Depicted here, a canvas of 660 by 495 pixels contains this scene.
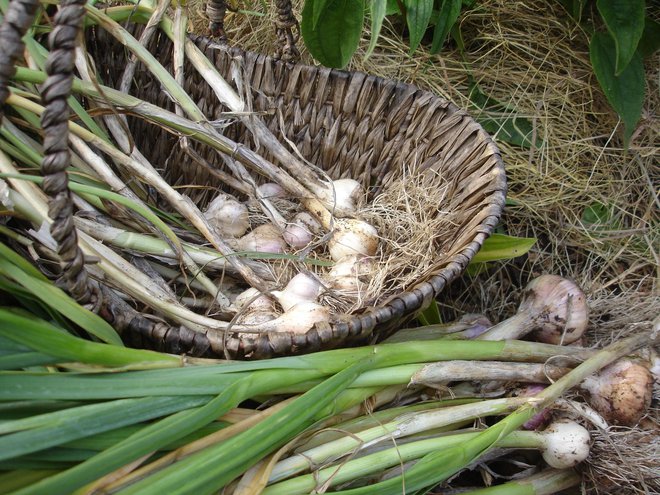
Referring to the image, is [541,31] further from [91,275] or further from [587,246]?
[91,275]

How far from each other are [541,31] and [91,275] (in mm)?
867

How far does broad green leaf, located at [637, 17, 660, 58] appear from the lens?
3.55 feet

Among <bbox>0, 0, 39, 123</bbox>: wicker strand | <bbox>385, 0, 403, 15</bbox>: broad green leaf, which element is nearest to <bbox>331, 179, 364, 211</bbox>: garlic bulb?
<bbox>385, 0, 403, 15</bbox>: broad green leaf

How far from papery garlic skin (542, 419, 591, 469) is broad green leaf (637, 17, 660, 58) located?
25.0 inches

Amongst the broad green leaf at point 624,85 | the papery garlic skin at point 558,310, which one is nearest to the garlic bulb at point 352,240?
the papery garlic skin at point 558,310

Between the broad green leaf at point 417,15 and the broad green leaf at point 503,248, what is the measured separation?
0.97 ft

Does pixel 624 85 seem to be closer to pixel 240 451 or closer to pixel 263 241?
pixel 263 241

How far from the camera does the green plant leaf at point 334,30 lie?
3.21 feet

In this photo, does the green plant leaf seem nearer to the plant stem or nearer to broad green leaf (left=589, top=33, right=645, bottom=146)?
broad green leaf (left=589, top=33, right=645, bottom=146)

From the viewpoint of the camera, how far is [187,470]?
1.83ft

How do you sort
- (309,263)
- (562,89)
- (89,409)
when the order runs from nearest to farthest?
(89,409) < (309,263) < (562,89)

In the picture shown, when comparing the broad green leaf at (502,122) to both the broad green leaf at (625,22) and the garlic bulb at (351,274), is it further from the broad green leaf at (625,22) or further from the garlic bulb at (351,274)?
the garlic bulb at (351,274)

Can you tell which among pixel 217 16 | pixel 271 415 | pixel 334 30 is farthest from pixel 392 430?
pixel 217 16

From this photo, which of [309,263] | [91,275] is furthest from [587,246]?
[91,275]
